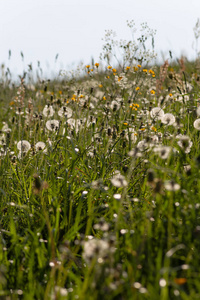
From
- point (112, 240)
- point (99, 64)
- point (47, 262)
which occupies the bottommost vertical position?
point (47, 262)

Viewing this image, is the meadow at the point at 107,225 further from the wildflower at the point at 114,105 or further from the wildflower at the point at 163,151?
the wildflower at the point at 114,105

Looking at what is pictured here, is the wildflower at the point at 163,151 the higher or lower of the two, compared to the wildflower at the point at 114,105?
lower

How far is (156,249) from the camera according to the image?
1831mm

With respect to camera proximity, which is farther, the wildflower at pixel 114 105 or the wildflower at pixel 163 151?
the wildflower at pixel 114 105

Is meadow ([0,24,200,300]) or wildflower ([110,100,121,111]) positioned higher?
wildflower ([110,100,121,111])

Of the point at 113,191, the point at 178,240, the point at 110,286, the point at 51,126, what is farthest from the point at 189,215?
the point at 51,126

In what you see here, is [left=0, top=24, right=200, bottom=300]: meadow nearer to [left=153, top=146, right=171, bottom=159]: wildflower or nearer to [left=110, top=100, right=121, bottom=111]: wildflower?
[left=153, top=146, right=171, bottom=159]: wildflower

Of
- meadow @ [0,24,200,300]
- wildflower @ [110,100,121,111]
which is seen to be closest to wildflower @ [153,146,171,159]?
meadow @ [0,24,200,300]

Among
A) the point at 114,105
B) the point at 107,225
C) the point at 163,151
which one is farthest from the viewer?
the point at 114,105

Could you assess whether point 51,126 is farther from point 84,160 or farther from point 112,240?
point 112,240

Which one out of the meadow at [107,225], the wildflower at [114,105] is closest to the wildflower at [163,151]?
the meadow at [107,225]

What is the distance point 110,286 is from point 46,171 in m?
1.59

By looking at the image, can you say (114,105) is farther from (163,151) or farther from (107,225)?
(107,225)

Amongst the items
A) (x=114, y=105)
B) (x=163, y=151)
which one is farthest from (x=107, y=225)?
(x=114, y=105)
